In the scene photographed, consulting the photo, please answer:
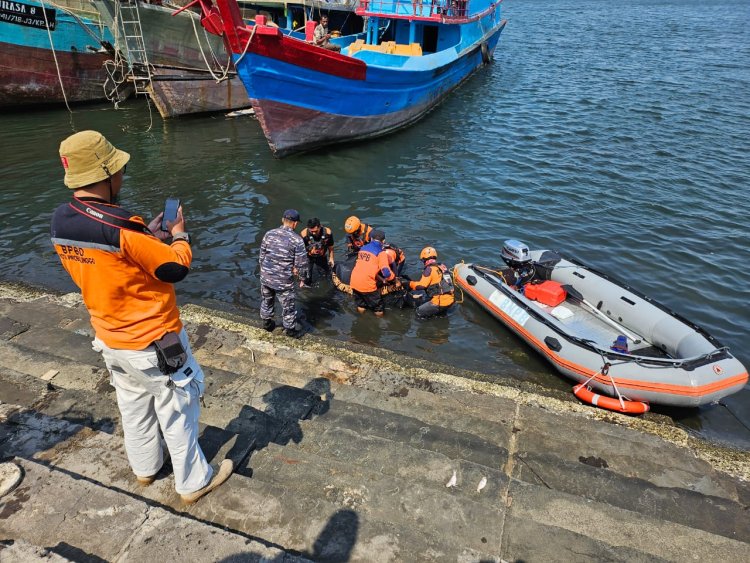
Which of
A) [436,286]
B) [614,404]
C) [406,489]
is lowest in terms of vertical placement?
[614,404]

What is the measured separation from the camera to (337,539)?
2920mm

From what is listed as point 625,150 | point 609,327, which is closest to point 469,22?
point 625,150

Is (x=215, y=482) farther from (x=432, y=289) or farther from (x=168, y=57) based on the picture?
(x=168, y=57)

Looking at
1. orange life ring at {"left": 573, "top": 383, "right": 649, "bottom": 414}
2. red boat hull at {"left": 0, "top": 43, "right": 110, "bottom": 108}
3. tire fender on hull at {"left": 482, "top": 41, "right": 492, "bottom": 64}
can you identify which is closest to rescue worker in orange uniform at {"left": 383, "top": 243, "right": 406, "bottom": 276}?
orange life ring at {"left": 573, "top": 383, "right": 649, "bottom": 414}

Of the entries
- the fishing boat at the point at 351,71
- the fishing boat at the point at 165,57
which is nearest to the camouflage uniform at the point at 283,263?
the fishing boat at the point at 351,71

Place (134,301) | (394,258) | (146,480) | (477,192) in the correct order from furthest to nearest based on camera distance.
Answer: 1. (477,192)
2. (394,258)
3. (146,480)
4. (134,301)

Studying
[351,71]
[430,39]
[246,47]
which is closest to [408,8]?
[430,39]

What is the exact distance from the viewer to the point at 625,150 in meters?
14.7

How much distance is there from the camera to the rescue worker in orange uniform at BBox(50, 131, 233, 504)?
2377 millimetres

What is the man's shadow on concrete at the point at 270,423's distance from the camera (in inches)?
141

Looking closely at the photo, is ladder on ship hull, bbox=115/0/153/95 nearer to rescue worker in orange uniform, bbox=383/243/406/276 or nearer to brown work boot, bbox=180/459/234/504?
rescue worker in orange uniform, bbox=383/243/406/276

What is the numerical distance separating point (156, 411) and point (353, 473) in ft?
4.91

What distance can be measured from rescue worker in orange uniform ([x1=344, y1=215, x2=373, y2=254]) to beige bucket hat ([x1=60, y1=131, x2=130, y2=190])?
5573 mm

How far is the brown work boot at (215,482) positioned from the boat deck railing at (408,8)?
17.1m
